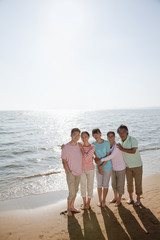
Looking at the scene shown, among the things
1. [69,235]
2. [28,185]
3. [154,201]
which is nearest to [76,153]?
[69,235]

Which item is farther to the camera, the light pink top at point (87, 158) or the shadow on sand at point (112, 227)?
the light pink top at point (87, 158)

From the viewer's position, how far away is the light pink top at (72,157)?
4078mm

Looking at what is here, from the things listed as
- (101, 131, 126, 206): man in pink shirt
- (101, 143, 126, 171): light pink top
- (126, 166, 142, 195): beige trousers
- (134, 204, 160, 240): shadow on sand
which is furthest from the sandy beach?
(101, 143, 126, 171): light pink top

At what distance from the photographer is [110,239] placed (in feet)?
10.9

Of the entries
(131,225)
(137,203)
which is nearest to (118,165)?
(137,203)

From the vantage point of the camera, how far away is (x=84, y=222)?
12.9 feet

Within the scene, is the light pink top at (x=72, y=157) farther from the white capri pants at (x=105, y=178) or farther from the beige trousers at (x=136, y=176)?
the beige trousers at (x=136, y=176)

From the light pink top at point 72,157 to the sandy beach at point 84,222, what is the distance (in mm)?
1163

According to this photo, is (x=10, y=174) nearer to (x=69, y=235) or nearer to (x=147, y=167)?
(x=69, y=235)

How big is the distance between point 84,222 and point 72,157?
1514mm

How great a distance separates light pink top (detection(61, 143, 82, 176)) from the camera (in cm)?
408

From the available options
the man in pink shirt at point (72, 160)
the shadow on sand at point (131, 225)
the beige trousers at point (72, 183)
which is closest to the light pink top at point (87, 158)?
the man in pink shirt at point (72, 160)

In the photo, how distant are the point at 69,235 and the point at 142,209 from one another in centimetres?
204

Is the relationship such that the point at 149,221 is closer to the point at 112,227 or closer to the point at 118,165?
the point at 112,227
